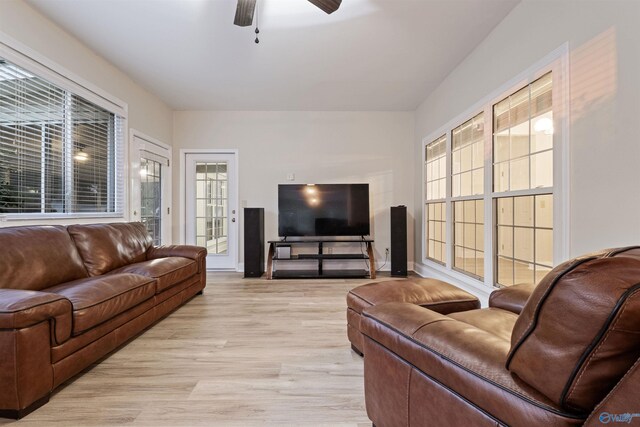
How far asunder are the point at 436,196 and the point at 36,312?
4278mm

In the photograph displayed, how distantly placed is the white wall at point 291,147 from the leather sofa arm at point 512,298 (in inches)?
129

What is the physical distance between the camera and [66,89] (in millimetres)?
2850

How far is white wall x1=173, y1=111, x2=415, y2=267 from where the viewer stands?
4.98 m

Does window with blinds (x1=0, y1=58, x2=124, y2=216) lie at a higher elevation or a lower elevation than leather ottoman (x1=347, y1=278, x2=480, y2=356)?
higher

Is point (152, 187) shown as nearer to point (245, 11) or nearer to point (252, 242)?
point (252, 242)

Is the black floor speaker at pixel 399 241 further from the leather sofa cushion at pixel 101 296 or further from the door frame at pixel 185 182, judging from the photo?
the leather sofa cushion at pixel 101 296

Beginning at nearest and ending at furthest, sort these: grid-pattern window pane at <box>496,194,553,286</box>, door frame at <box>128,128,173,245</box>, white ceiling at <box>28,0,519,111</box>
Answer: white ceiling at <box>28,0,519,111</box> → grid-pattern window pane at <box>496,194,553,286</box> → door frame at <box>128,128,173,245</box>

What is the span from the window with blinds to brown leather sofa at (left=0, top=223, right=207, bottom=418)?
15.2 inches

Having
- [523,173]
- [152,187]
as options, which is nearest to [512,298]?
[523,173]

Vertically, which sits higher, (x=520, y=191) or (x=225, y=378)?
(x=520, y=191)

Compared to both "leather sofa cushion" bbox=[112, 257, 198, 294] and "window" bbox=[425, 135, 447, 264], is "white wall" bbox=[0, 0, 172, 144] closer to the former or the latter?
"leather sofa cushion" bbox=[112, 257, 198, 294]

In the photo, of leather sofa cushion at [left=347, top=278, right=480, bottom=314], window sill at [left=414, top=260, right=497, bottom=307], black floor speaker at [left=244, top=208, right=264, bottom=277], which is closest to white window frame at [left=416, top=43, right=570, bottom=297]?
window sill at [left=414, top=260, right=497, bottom=307]

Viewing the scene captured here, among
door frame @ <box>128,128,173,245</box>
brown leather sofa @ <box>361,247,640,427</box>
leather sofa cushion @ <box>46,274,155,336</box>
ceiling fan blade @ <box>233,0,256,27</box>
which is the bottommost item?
leather sofa cushion @ <box>46,274,155,336</box>

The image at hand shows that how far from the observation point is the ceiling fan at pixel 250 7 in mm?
2074
